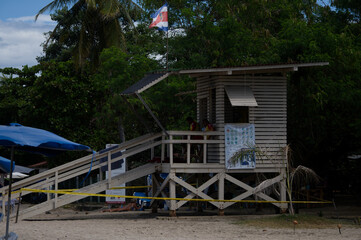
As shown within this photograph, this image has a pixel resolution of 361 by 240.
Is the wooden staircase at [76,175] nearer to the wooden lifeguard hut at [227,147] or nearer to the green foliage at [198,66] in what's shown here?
the wooden lifeguard hut at [227,147]

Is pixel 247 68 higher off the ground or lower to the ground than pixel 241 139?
higher

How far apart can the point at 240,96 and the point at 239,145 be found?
1605 mm

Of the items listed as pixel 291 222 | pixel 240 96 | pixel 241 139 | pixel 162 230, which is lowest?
pixel 162 230

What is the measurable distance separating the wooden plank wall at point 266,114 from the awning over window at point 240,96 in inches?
9.3

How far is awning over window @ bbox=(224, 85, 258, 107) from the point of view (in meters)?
18.1

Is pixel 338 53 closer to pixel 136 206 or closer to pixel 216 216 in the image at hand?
pixel 216 216

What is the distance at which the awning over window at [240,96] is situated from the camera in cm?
1808

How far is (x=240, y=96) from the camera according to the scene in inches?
727

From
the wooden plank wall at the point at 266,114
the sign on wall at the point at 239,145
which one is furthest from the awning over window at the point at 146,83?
the sign on wall at the point at 239,145

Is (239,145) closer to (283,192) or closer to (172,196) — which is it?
(283,192)

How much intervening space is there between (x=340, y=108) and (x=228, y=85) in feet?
20.5

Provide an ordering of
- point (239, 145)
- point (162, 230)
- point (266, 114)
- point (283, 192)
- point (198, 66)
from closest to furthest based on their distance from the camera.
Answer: point (162, 230) → point (239, 145) → point (266, 114) → point (283, 192) → point (198, 66)

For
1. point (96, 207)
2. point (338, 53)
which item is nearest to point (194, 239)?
point (338, 53)

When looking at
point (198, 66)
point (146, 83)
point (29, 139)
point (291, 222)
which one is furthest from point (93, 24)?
point (29, 139)
